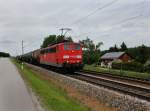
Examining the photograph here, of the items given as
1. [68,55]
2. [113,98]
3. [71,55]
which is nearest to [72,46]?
[71,55]

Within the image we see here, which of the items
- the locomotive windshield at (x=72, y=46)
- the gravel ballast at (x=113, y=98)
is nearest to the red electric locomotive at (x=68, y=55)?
the locomotive windshield at (x=72, y=46)

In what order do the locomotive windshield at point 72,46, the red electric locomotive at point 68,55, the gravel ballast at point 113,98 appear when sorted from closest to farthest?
the gravel ballast at point 113,98, the red electric locomotive at point 68,55, the locomotive windshield at point 72,46

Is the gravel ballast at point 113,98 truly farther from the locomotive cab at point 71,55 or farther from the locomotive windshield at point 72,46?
the locomotive windshield at point 72,46

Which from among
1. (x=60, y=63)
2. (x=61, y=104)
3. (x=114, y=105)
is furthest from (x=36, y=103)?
(x=60, y=63)

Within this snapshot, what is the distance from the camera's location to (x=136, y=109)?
13.0 meters

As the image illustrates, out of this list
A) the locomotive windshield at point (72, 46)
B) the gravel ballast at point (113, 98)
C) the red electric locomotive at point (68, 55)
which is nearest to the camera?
the gravel ballast at point (113, 98)

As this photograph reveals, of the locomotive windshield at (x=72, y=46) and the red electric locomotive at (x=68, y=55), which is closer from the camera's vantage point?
the red electric locomotive at (x=68, y=55)

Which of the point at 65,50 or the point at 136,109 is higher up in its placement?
the point at 65,50

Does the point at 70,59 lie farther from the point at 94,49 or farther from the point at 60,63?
the point at 94,49

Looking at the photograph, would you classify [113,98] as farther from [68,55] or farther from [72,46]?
[72,46]

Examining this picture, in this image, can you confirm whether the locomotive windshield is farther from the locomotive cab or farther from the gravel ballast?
the gravel ballast

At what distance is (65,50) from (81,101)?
61.9ft

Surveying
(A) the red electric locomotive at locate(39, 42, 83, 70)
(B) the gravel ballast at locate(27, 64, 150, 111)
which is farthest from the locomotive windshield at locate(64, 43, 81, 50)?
(B) the gravel ballast at locate(27, 64, 150, 111)

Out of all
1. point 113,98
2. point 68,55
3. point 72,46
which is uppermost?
point 72,46
